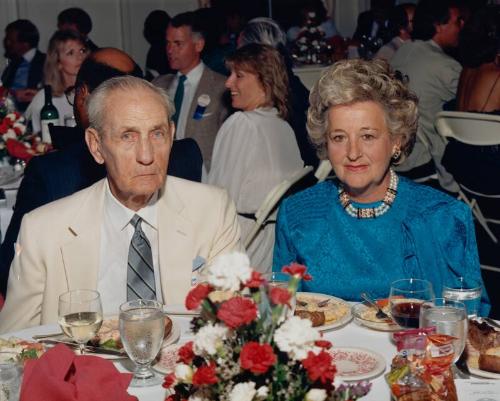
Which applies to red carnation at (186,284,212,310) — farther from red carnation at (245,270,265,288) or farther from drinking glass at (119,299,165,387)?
drinking glass at (119,299,165,387)

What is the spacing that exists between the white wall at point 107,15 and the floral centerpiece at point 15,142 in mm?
5855

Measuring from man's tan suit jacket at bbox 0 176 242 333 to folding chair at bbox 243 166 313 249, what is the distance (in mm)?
937

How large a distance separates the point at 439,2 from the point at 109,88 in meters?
4.33

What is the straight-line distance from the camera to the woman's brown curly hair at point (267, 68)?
475 centimetres

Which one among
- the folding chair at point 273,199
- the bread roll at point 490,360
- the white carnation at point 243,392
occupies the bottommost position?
the folding chair at point 273,199

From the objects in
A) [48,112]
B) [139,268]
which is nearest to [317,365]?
[139,268]

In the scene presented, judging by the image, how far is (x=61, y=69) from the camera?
6.18 metres

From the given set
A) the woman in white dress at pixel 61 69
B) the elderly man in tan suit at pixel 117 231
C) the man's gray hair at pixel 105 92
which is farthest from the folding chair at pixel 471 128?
the woman in white dress at pixel 61 69

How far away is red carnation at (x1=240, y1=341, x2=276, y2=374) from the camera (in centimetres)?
123

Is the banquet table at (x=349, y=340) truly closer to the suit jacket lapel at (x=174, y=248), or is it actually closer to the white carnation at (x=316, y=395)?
the suit jacket lapel at (x=174, y=248)

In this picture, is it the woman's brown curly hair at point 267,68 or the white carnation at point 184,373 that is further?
the woman's brown curly hair at point 267,68

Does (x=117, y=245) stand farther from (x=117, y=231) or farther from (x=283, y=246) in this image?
(x=283, y=246)

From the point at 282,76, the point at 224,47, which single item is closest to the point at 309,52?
the point at 224,47

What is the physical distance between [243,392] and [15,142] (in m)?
3.81
